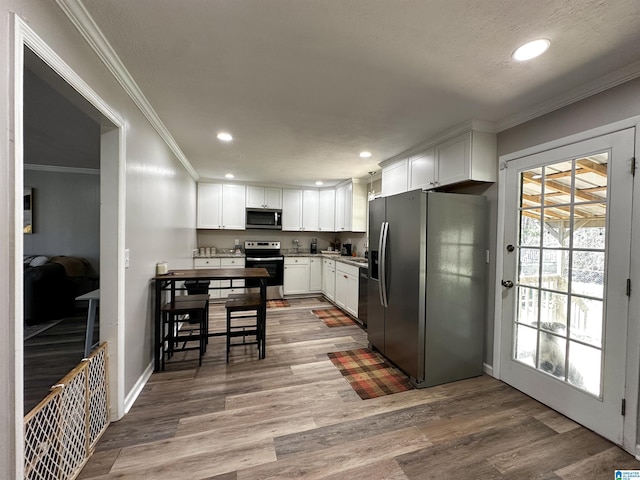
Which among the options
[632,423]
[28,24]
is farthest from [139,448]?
[632,423]

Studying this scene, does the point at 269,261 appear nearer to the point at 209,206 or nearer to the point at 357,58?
the point at 209,206

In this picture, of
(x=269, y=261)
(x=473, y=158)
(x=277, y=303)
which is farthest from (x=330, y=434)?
(x=269, y=261)

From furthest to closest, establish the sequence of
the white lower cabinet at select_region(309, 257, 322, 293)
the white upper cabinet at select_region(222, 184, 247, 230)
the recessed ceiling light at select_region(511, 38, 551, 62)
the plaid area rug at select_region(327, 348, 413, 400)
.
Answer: the white lower cabinet at select_region(309, 257, 322, 293) → the white upper cabinet at select_region(222, 184, 247, 230) → the plaid area rug at select_region(327, 348, 413, 400) → the recessed ceiling light at select_region(511, 38, 551, 62)

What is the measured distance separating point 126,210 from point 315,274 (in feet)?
13.3

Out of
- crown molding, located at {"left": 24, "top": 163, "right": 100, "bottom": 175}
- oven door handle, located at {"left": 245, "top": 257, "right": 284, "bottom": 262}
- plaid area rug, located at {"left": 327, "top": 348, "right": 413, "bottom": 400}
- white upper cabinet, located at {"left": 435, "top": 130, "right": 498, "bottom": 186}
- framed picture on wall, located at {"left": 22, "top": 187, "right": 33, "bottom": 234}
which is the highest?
crown molding, located at {"left": 24, "top": 163, "right": 100, "bottom": 175}

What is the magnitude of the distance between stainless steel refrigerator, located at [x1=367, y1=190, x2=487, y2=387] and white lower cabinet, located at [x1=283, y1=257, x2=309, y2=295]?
2934 mm

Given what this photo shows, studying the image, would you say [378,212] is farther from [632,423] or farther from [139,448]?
[139,448]

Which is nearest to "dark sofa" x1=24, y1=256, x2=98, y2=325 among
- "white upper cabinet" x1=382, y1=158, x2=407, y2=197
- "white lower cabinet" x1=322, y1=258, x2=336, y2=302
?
"white lower cabinet" x1=322, y1=258, x2=336, y2=302

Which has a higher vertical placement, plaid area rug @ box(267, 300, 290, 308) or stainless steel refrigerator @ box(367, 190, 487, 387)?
stainless steel refrigerator @ box(367, 190, 487, 387)

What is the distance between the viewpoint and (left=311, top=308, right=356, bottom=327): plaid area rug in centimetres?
400

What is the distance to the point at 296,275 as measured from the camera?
17.9 ft

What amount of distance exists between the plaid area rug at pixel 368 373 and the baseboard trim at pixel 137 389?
1798 millimetres

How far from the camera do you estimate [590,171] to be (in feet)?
6.17

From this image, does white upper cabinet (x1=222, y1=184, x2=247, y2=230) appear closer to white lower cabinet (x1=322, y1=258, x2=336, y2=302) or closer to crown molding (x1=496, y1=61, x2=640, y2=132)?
white lower cabinet (x1=322, y1=258, x2=336, y2=302)
